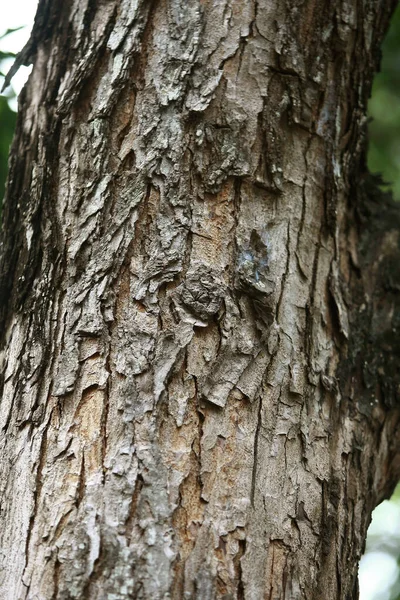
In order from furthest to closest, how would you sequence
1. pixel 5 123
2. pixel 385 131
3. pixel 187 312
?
pixel 385 131 → pixel 5 123 → pixel 187 312

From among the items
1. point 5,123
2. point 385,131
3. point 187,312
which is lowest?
point 187,312

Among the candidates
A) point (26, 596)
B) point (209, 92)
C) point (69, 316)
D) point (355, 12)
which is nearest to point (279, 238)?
point (209, 92)

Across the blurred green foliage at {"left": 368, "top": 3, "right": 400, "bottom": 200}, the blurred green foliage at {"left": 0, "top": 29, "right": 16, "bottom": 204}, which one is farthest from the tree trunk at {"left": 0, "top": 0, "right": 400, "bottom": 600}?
the blurred green foliage at {"left": 368, "top": 3, "right": 400, "bottom": 200}

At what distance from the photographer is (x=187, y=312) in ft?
5.03

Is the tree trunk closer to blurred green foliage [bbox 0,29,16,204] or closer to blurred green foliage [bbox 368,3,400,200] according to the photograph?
blurred green foliage [bbox 0,29,16,204]

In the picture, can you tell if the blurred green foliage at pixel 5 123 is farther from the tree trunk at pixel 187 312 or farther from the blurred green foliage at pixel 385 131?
the blurred green foliage at pixel 385 131

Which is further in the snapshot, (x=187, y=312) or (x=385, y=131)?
(x=385, y=131)

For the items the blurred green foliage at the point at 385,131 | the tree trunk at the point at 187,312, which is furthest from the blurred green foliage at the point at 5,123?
the blurred green foliage at the point at 385,131

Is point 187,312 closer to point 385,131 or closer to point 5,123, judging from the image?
point 5,123

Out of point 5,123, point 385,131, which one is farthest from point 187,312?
point 385,131

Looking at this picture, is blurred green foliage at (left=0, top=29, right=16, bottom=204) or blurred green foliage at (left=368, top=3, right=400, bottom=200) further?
blurred green foliage at (left=368, top=3, right=400, bottom=200)

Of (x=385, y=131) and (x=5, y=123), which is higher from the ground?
(x=385, y=131)

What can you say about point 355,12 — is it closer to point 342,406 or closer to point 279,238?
point 279,238

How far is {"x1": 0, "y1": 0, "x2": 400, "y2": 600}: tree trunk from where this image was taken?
4.61 feet
